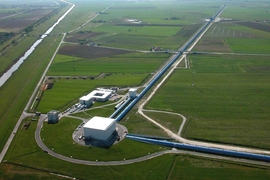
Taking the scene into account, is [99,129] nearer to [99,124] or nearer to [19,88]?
[99,124]

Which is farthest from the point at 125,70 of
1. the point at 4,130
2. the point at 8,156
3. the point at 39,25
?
the point at 39,25

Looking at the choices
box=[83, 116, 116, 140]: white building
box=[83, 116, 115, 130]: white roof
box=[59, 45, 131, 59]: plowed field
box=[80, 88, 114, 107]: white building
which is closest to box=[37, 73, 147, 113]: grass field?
box=[80, 88, 114, 107]: white building

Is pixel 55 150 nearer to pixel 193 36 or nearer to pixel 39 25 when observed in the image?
pixel 193 36

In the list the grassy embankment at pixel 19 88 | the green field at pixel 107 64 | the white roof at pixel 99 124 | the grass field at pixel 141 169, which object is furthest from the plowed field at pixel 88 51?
the grass field at pixel 141 169

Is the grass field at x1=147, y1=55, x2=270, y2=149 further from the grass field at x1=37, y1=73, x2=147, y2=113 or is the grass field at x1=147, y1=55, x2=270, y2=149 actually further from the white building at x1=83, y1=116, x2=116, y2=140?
the white building at x1=83, y1=116, x2=116, y2=140

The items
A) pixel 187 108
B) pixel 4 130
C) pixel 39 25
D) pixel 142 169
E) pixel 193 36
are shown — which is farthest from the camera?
pixel 39 25

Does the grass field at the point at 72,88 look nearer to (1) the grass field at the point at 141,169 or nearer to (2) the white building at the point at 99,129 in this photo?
(2) the white building at the point at 99,129
